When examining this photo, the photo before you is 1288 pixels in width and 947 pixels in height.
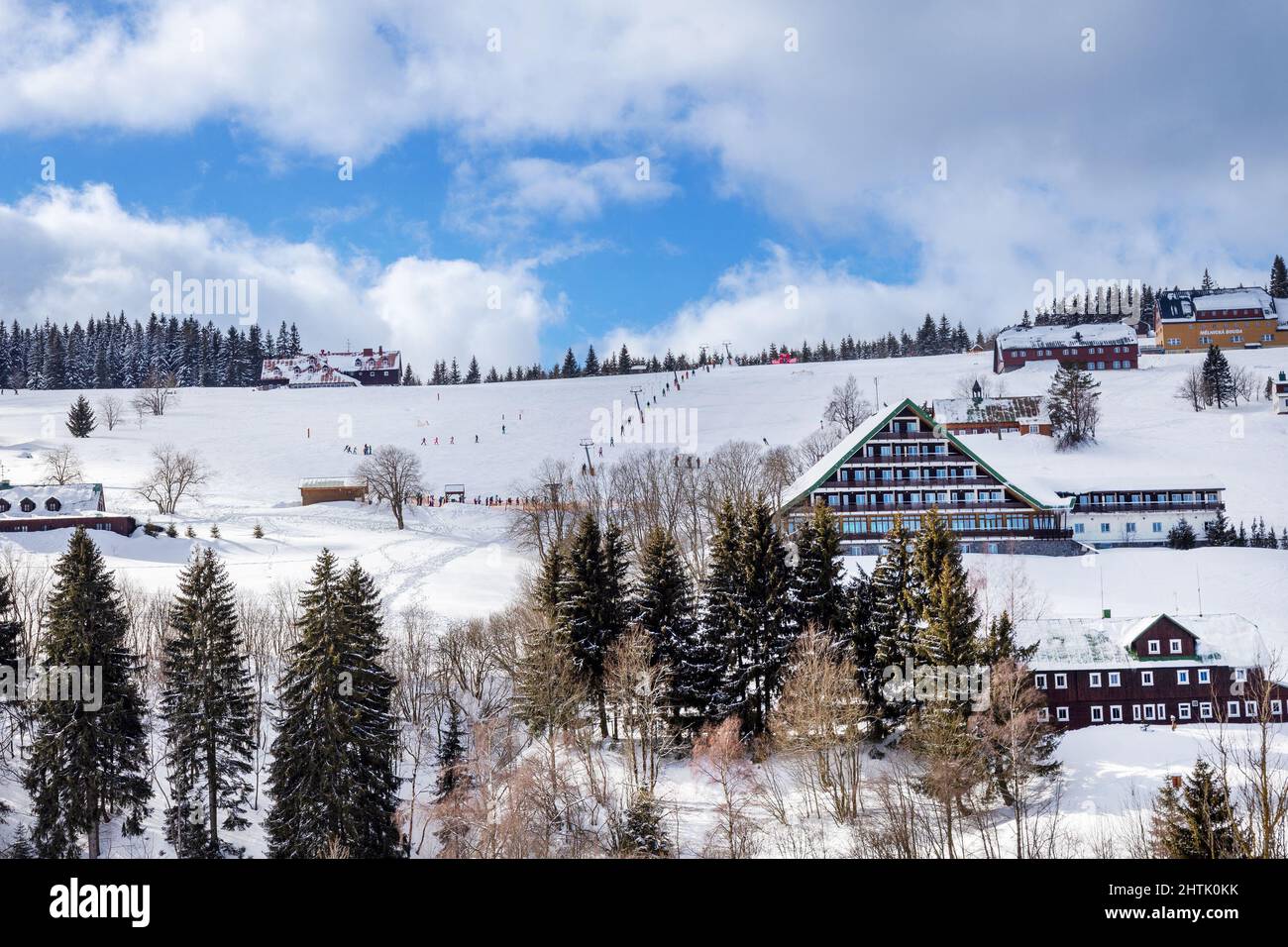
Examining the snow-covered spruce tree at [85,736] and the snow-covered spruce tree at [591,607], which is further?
the snow-covered spruce tree at [591,607]

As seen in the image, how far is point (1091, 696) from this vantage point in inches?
1455

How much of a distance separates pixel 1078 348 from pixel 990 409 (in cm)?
3238

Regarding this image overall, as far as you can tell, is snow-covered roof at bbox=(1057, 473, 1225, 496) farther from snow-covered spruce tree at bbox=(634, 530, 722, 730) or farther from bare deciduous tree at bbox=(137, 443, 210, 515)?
bare deciduous tree at bbox=(137, 443, 210, 515)

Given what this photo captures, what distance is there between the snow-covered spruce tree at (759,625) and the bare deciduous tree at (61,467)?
205 feet

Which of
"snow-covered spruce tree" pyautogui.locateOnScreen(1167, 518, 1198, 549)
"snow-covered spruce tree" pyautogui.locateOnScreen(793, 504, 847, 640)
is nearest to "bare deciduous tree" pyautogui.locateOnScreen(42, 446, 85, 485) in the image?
"snow-covered spruce tree" pyautogui.locateOnScreen(793, 504, 847, 640)

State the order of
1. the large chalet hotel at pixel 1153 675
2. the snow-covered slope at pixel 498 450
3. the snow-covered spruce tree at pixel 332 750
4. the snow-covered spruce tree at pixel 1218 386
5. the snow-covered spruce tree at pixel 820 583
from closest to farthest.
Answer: the snow-covered spruce tree at pixel 332 750 < the large chalet hotel at pixel 1153 675 < the snow-covered spruce tree at pixel 820 583 < the snow-covered slope at pixel 498 450 < the snow-covered spruce tree at pixel 1218 386

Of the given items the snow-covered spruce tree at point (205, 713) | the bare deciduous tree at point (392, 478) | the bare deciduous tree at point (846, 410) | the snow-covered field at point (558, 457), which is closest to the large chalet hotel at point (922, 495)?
the snow-covered field at point (558, 457)

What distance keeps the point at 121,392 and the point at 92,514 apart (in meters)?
72.5

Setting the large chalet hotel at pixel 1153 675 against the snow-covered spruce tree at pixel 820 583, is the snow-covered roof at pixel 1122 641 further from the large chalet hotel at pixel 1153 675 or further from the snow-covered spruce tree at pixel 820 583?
the snow-covered spruce tree at pixel 820 583

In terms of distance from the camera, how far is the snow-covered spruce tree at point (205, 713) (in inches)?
1203

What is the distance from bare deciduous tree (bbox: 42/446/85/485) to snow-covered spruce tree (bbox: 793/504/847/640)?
211 ft

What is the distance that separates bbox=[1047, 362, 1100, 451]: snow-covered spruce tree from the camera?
81562mm
